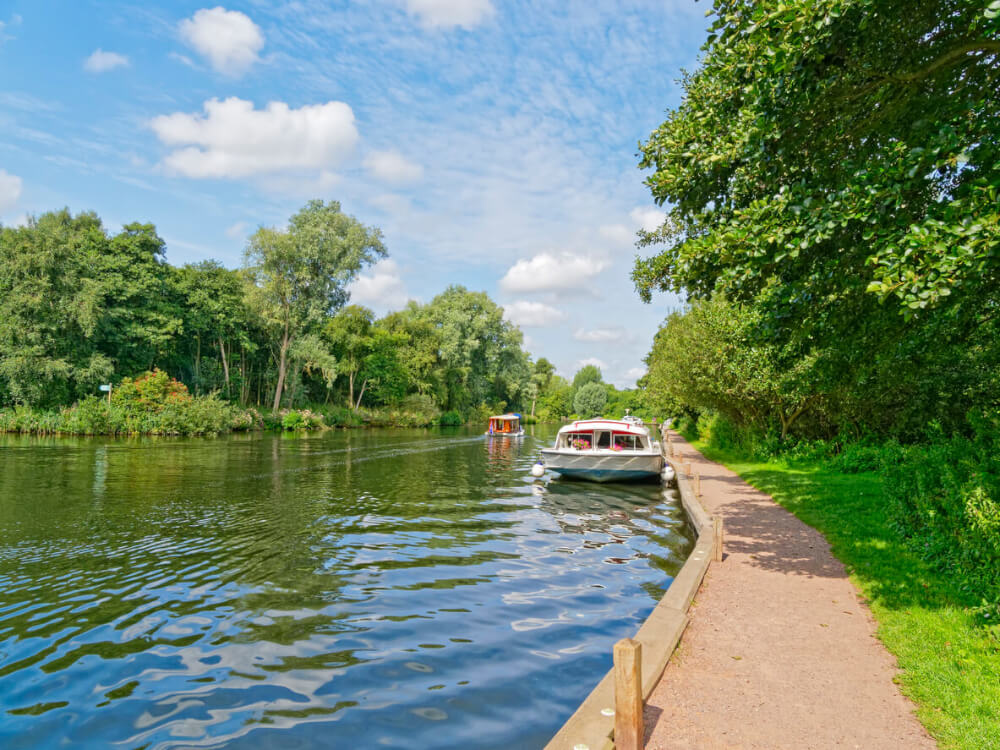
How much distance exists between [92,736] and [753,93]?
30.8 ft

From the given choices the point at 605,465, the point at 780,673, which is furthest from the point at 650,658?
the point at 605,465

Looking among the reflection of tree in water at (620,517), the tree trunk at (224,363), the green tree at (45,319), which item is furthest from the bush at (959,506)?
the tree trunk at (224,363)

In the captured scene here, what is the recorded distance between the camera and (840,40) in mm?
6211

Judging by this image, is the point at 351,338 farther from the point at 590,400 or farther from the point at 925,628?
the point at 590,400

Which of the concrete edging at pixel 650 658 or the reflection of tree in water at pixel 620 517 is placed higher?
the concrete edging at pixel 650 658

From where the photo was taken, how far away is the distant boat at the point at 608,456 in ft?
65.9

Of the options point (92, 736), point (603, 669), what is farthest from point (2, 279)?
point (603, 669)

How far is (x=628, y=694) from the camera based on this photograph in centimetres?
384

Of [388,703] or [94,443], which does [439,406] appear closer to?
[94,443]

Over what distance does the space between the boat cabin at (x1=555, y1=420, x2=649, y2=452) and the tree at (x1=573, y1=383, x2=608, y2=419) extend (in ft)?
248

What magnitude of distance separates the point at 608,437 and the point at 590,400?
7732cm

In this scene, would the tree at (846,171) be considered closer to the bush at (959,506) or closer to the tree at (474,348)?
the bush at (959,506)

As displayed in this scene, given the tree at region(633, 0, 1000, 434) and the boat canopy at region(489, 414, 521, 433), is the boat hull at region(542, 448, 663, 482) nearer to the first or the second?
the tree at region(633, 0, 1000, 434)

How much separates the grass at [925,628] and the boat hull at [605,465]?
23.7ft
